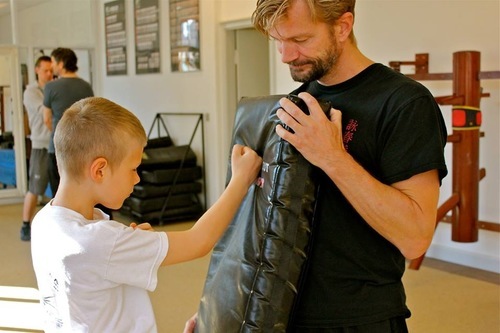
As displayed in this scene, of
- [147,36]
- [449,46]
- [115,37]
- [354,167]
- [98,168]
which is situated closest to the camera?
[354,167]

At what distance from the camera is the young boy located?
1.43 meters

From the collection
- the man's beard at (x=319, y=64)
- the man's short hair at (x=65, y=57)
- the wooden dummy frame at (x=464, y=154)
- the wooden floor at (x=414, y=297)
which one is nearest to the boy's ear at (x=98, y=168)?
the man's beard at (x=319, y=64)

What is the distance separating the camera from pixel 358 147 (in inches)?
57.4

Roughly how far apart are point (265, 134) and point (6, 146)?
26.6ft

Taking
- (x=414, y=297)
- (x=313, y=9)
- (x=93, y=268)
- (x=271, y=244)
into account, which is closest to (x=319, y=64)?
(x=313, y=9)

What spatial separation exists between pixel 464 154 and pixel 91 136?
3.79 meters

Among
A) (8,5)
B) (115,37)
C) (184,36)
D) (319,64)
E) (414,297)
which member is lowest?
(414,297)

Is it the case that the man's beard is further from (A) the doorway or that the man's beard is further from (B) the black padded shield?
(A) the doorway

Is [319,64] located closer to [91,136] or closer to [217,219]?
[217,219]

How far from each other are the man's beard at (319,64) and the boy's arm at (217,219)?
0.75ft

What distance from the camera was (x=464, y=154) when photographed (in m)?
4.72

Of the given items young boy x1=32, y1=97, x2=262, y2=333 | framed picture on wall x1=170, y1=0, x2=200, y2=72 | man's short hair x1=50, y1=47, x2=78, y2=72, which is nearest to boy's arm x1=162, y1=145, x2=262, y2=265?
young boy x1=32, y1=97, x2=262, y2=333

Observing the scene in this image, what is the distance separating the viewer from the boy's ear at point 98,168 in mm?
1462

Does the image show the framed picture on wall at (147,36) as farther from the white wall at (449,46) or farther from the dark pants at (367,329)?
the dark pants at (367,329)
